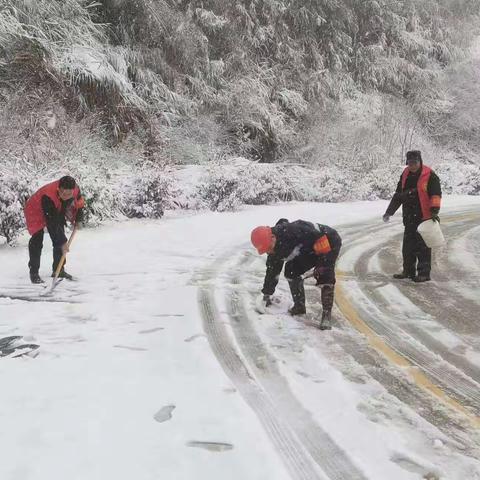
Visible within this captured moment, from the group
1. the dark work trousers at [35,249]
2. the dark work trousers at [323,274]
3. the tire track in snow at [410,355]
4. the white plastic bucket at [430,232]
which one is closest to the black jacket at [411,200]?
the white plastic bucket at [430,232]

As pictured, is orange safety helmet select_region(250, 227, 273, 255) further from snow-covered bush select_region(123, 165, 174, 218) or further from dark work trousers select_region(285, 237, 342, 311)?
snow-covered bush select_region(123, 165, 174, 218)

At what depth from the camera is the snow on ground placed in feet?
9.52

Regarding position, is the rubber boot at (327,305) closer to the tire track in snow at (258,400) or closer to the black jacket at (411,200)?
the tire track in snow at (258,400)

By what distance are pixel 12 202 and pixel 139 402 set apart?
5903mm

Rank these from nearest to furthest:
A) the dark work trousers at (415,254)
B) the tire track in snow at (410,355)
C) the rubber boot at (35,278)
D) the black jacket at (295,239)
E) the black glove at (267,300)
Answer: the tire track in snow at (410,355) → the black jacket at (295,239) → the black glove at (267,300) → the rubber boot at (35,278) → the dark work trousers at (415,254)

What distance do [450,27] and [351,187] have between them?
15709 millimetres

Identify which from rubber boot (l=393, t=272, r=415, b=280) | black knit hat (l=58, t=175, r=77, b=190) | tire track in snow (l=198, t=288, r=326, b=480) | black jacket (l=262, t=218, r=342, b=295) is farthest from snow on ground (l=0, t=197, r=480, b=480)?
rubber boot (l=393, t=272, r=415, b=280)

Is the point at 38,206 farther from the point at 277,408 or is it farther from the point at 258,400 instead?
the point at 277,408

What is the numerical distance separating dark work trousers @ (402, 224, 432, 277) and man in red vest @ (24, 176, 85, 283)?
4427mm

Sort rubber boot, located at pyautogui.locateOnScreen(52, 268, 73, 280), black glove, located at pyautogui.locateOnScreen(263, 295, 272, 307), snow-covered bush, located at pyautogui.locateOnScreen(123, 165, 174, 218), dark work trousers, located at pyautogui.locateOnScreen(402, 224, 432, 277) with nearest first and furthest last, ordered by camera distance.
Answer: black glove, located at pyautogui.locateOnScreen(263, 295, 272, 307)
rubber boot, located at pyautogui.locateOnScreen(52, 268, 73, 280)
dark work trousers, located at pyautogui.locateOnScreen(402, 224, 432, 277)
snow-covered bush, located at pyautogui.locateOnScreen(123, 165, 174, 218)

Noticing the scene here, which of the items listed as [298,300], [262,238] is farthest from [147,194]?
[262,238]

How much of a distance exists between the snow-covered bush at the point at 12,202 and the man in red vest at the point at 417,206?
224 inches

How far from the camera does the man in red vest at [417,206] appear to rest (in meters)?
7.20

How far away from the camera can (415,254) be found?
24.7 ft
